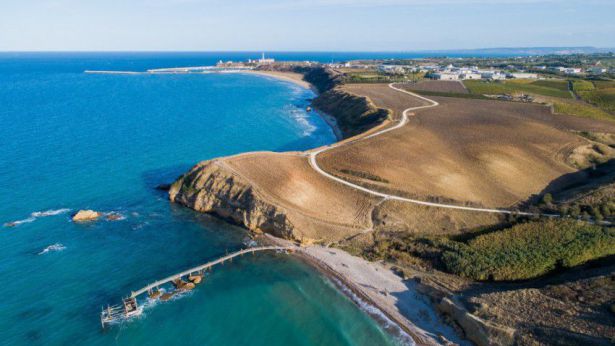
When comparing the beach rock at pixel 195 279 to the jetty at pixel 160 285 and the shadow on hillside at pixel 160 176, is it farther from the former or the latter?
the shadow on hillside at pixel 160 176

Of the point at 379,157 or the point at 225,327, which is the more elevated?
the point at 379,157

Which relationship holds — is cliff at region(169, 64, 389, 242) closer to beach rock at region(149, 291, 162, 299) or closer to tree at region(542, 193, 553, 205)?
beach rock at region(149, 291, 162, 299)

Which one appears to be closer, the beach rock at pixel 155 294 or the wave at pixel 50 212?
the beach rock at pixel 155 294

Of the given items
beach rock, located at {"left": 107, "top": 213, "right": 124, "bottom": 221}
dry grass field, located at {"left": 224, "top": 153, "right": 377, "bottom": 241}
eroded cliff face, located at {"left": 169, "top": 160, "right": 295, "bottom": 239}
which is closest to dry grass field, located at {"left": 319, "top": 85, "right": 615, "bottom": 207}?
dry grass field, located at {"left": 224, "top": 153, "right": 377, "bottom": 241}

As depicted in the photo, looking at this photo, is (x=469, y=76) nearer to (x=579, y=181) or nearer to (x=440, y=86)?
(x=440, y=86)

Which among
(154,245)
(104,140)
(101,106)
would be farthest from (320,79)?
(154,245)

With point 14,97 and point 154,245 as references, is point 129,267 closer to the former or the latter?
point 154,245

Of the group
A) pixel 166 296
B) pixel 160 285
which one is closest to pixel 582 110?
pixel 160 285

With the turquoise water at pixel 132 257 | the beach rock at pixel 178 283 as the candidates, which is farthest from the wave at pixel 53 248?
the beach rock at pixel 178 283

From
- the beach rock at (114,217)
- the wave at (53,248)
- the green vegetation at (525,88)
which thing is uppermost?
the green vegetation at (525,88)
